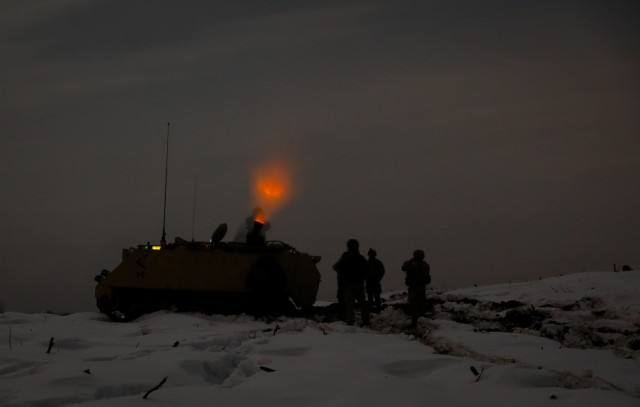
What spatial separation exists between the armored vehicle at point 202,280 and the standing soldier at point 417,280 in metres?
3.68

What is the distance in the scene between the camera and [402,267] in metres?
14.8

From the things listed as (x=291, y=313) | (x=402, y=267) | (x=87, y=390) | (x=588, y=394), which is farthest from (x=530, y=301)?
(x=87, y=390)

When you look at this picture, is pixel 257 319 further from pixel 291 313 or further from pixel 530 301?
pixel 530 301

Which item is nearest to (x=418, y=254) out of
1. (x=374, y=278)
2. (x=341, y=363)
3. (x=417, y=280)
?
(x=417, y=280)

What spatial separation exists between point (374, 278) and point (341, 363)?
476 inches

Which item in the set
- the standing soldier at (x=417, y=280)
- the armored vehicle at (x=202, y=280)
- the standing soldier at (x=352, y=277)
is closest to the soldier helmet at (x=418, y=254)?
the standing soldier at (x=417, y=280)

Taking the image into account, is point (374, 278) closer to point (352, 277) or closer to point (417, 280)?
point (352, 277)

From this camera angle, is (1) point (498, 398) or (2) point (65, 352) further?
(2) point (65, 352)

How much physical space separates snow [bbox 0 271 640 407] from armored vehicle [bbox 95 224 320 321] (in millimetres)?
3212

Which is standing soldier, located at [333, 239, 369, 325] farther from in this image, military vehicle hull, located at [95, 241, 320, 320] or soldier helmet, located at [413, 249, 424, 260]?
military vehicle hull, located at [95, 241, 320, 320]

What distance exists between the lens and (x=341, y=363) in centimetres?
766

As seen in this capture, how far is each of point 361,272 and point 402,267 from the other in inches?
32.6

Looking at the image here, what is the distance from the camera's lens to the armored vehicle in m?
17.0

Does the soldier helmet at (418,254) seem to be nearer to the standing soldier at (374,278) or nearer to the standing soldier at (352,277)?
the standing soldier at (352,277)
